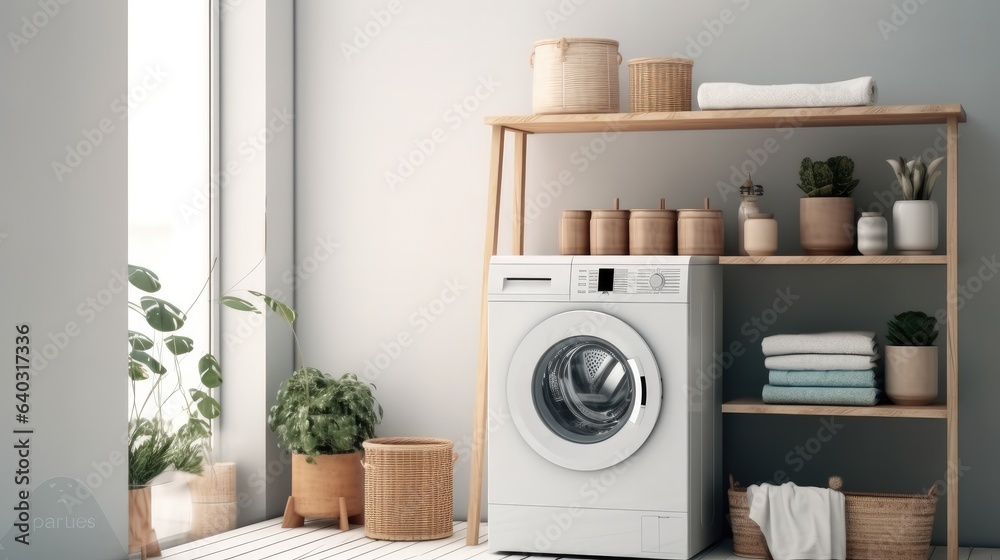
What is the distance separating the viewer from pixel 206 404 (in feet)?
12.5

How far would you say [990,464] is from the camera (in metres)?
3.56

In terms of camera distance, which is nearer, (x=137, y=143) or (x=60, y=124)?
(x=60, y=124)

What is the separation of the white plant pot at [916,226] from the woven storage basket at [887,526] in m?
0.73

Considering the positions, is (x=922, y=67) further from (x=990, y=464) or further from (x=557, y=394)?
(x=557, y=394)

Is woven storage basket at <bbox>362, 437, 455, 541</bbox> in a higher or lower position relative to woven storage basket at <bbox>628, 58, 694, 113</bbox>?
lower

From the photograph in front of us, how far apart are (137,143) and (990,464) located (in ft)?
9.65

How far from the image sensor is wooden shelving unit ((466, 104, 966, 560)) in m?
3.27

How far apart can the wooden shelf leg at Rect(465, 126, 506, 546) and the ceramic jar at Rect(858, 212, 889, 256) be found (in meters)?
1.17

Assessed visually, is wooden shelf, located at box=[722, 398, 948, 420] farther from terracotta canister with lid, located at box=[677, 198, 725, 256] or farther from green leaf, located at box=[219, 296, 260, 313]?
green leaf, located at box=[219, 296, 260, 313]

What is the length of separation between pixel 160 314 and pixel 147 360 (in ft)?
0.49

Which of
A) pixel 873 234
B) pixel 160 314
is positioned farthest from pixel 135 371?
pixel 873 234

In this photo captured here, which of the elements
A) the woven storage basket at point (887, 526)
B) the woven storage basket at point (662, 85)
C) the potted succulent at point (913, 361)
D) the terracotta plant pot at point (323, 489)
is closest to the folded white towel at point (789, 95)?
the woven storage basket at point (662, 85)

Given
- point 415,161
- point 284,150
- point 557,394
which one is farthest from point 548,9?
point 557,394

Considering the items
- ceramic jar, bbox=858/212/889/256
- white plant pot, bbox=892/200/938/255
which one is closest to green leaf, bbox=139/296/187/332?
ceramic jar, bbox=858/212/889/256
